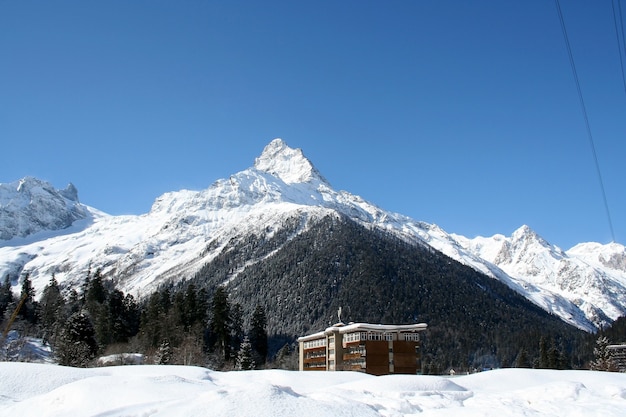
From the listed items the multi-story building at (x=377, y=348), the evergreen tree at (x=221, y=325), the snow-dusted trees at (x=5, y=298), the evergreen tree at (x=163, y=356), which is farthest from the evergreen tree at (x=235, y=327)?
the snow-dusted trees at (x=5, y=298)

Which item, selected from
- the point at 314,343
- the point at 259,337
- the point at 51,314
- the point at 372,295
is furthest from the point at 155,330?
the point at 372,295

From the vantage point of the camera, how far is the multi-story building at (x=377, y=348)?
2522 inches

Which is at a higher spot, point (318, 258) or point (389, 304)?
point (318, 258)

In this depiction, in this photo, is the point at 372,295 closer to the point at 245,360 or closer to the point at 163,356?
the point at 245,360

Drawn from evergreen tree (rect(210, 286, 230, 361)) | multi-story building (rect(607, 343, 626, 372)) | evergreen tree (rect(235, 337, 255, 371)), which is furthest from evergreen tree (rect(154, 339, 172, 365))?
multi-story building (rect(607, 343, 626, 372))

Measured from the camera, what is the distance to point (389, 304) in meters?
154

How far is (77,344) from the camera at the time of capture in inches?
2164

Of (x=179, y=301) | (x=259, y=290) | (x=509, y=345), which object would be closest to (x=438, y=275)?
(x=509, y=345)

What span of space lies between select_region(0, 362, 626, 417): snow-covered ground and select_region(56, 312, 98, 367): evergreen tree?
101 ft

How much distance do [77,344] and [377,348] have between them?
1327 inches

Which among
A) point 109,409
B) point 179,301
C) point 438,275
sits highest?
point 438,275

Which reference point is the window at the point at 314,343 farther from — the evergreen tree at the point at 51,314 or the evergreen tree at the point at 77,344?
the evergreen tree at the point at 51,314

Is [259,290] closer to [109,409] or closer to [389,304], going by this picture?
[389,304]

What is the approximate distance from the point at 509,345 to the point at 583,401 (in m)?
149
